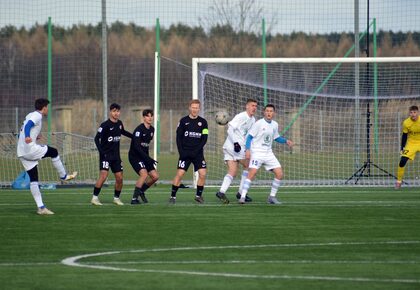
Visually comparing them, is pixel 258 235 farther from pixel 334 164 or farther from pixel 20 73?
pixel 20 73

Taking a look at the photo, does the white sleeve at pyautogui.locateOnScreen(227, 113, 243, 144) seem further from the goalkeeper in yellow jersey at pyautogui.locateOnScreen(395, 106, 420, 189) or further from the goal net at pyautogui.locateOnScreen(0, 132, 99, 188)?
the goal net at pyautogui.locateOnScreen(0, 132, 99, 188)

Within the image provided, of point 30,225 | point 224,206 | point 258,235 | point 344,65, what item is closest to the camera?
point 258,235

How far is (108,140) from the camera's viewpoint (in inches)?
753

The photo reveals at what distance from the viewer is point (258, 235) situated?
1357 centimetres

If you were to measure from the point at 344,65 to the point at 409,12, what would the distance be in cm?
345

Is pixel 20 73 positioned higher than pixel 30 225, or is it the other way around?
pixel 20 73

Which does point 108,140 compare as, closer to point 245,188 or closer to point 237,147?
point 237,147

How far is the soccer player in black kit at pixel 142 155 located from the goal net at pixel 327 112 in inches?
262

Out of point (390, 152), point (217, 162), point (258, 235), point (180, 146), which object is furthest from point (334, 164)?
point (258, 235)

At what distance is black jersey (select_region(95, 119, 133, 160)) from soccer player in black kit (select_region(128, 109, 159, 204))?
1.79 feet

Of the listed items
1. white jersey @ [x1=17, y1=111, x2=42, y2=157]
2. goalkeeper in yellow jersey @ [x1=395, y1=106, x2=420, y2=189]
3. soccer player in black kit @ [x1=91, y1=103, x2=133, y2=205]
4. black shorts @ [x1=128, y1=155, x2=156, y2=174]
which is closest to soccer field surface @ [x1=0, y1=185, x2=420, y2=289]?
soccer player in black kit @ [x1=91, y1=103, x2=133, y2=205]

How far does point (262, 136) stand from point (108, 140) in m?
2.91

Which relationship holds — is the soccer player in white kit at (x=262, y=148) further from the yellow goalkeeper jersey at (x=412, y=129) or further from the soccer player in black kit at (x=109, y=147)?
the yellow goalkeeper jersey at (x=412, y=129)

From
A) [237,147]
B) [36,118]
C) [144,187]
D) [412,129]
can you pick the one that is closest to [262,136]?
[237,147]
